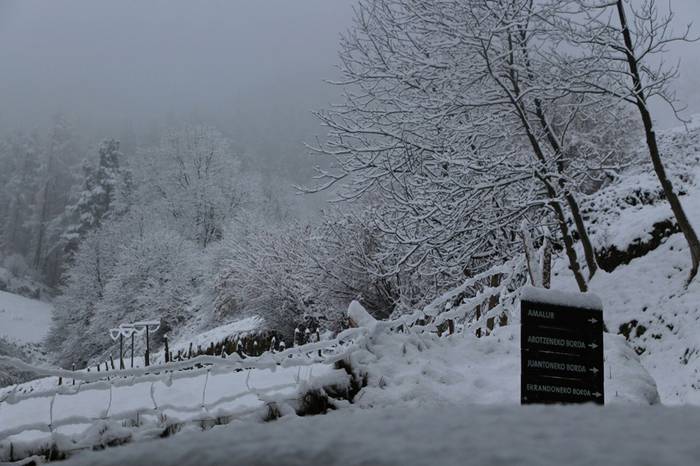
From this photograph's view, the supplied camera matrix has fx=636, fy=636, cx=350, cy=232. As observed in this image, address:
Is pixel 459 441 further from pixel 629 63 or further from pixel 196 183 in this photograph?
pixel 196 183

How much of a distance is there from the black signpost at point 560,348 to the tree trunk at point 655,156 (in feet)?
19.0

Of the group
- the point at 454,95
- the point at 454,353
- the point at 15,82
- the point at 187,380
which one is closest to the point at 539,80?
the point at 454,95

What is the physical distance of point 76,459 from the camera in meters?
0.61

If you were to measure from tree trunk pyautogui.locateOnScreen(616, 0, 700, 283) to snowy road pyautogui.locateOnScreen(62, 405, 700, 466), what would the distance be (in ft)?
31.2

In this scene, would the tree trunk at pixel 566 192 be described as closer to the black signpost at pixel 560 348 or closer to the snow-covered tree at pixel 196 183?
the black signpost at pixel 560 348

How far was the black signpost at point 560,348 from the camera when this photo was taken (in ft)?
13.5

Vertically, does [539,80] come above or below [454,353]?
above

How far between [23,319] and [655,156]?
4182cm

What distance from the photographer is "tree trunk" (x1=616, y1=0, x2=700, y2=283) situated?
9234 millimetres

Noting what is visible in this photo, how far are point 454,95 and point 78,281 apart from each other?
33.8 m

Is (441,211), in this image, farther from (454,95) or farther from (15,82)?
(15,82)

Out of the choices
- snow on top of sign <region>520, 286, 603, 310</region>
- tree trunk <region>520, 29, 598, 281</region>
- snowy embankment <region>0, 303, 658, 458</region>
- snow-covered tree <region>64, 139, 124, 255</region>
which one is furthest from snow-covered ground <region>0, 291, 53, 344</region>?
snow on top of sign <region>520, 286, 603, 310</region>

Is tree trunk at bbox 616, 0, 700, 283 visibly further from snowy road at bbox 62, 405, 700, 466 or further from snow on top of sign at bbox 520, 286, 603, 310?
snowy road at bbox 62, 405, 700, 466

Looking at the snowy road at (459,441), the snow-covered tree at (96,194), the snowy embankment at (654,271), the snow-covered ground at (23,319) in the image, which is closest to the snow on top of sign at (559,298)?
the snowy embankment at (654,271)
